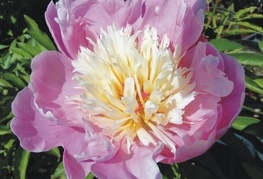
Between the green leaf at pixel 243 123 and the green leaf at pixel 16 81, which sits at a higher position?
the green leaf at pixel 16 81

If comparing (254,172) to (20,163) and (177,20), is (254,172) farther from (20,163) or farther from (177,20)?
(20,163)

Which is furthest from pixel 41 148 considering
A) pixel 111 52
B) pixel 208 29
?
pixel 208 29

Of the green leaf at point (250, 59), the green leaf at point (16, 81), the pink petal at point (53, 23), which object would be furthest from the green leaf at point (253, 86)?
the green leaf at point (16, 81)

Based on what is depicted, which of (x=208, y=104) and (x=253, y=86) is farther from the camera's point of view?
(x=253, y=86)

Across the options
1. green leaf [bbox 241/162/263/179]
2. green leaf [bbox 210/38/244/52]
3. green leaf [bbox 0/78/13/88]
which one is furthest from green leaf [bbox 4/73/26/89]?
green leaf [bbox 241/162/263/179]

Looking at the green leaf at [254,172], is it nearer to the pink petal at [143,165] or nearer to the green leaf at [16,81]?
the pink petal at [143,165]

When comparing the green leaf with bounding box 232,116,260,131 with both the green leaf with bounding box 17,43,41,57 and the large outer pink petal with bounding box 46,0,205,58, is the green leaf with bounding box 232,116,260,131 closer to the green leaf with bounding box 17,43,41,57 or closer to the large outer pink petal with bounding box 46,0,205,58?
the large outer pink petal with bounding box 46,0,205,58

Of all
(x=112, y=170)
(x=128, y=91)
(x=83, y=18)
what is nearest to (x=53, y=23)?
(x=83, y=18)
